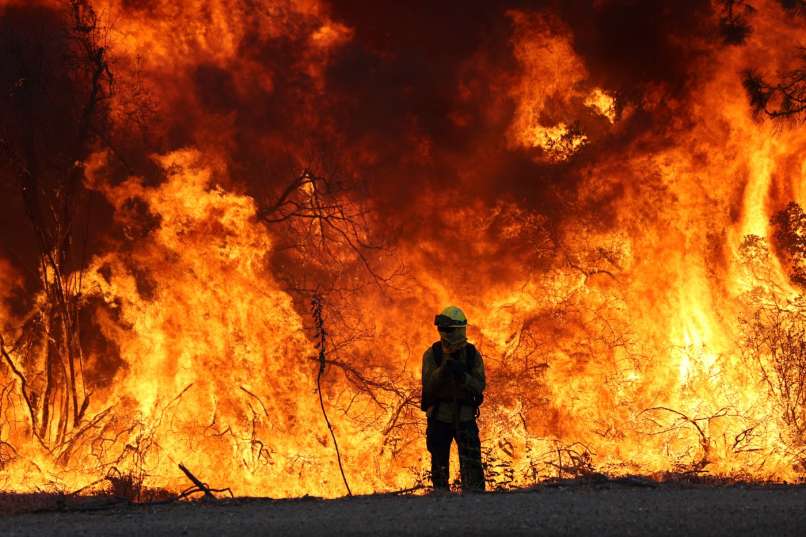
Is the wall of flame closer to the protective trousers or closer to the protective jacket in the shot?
the protective trousers

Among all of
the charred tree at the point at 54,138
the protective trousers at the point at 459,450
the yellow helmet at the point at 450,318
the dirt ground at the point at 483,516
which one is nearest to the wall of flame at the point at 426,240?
the charred tree at the point at 54,138

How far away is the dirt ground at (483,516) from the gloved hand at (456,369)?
1.35m

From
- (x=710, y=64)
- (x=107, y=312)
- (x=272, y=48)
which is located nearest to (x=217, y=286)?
(x=107, y=312)

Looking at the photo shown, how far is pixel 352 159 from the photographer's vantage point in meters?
12.2

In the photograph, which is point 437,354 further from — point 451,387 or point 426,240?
point 426,240

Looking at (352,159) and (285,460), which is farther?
(352,159)

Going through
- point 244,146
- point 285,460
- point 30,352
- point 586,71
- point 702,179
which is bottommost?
point 285,460

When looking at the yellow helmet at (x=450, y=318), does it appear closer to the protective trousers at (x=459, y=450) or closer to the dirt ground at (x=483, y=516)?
the protective trousers at (x=459, y=450)

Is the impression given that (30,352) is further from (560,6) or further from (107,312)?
(560,6)

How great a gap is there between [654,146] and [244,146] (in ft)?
15.5

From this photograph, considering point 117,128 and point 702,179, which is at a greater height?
point 117,128

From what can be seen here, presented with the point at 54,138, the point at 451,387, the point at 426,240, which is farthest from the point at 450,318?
the point at 54,138

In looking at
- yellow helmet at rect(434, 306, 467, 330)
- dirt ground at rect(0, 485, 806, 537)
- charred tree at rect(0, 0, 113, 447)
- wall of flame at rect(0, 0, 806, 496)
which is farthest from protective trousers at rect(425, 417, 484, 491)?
charred tree at rect(0, 0, 113, 447)

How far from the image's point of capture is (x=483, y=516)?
6.60 metres
